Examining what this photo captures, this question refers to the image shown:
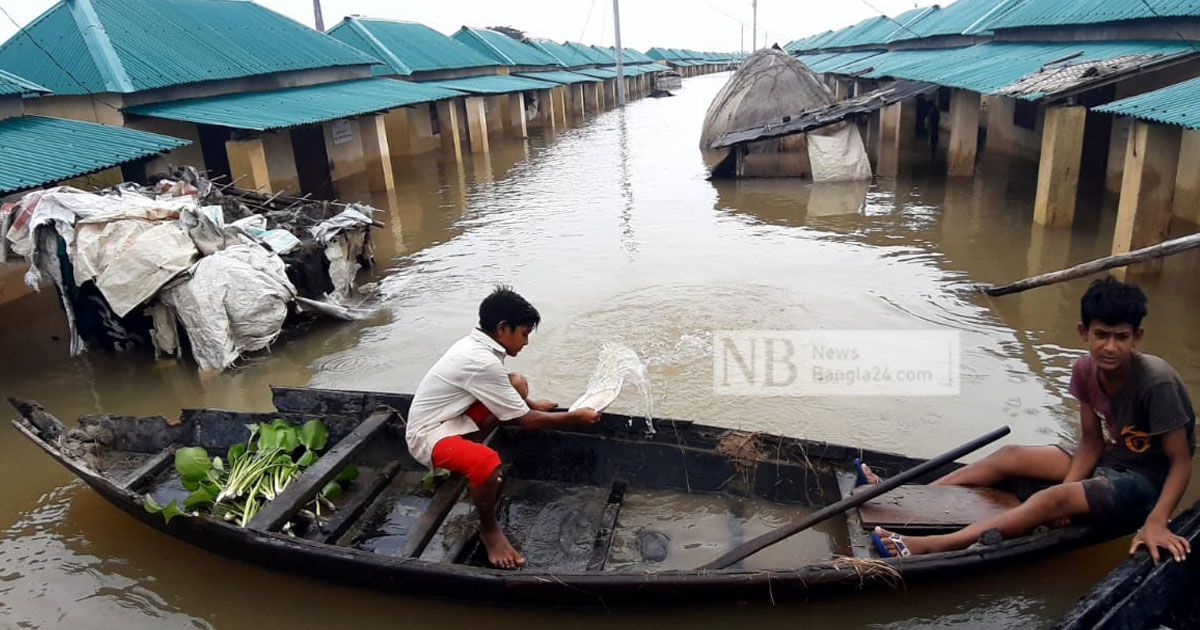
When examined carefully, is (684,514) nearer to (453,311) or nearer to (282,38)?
(453,311)

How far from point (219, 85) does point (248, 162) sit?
8.86 feet

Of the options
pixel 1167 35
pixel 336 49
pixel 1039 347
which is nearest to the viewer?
pixel 1039 347

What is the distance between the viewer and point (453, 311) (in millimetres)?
9969

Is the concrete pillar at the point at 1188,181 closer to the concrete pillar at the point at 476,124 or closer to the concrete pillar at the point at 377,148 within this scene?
the concrete pillar at the point at 377,148

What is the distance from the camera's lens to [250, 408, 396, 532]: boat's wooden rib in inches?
176

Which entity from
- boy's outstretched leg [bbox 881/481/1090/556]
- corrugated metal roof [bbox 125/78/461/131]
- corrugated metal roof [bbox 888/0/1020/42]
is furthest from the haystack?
boy's outstretched leg [bbox 881/481/1090/556]

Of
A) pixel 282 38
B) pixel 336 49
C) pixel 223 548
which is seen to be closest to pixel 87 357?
pixel 223 548

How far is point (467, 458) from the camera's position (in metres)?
4.42

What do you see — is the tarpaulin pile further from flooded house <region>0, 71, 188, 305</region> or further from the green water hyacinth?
the green water hyacinth

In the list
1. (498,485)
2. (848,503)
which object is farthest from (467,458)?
(848,503)

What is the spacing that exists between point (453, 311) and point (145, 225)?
12.1ft

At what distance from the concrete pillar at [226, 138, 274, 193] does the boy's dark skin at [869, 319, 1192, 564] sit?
1283 cm

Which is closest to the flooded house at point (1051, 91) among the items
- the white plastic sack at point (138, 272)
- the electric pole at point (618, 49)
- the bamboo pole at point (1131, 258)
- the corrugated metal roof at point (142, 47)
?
the bamboo pole at point (1131, 258)

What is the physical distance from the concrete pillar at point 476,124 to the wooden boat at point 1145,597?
23.5 meters
